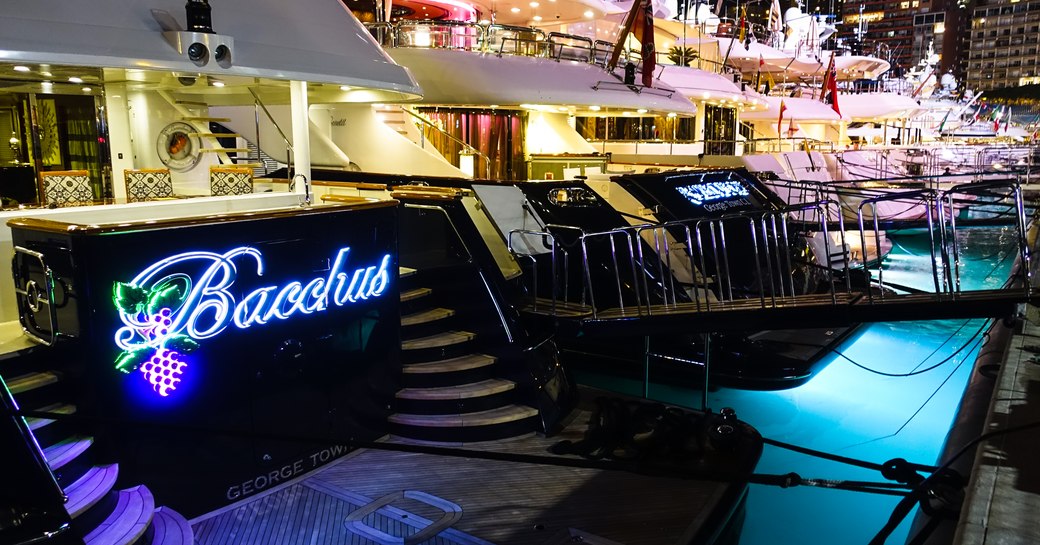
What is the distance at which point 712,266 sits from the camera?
921 cm

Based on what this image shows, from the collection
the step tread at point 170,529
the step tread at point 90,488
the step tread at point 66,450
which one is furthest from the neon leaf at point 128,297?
the step tread at point 170,529

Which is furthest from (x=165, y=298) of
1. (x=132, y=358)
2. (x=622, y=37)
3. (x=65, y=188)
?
(x=622, y=37)

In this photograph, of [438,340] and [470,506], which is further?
[438,340]

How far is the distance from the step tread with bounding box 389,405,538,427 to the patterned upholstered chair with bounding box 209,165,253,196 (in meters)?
2.59

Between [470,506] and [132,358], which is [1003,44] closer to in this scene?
[470,506]

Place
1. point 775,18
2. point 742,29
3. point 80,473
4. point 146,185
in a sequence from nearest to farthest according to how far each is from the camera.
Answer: point 80,473 < point 146,185 < point 742,29 < point 775,18

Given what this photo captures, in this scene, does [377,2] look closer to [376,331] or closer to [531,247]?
[531,247]

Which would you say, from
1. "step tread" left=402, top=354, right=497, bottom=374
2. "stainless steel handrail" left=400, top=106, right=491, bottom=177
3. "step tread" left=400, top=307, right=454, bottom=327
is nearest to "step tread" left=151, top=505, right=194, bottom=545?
"step tread" left=402, top=354, right=497, bottom=374

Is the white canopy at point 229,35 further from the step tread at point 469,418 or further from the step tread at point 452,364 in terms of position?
the step tread at point 469,418

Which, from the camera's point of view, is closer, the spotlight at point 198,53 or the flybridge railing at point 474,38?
the spotlight at point 198,53

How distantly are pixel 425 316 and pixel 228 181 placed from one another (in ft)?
7.22

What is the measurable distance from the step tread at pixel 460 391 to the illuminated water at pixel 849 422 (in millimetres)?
2257

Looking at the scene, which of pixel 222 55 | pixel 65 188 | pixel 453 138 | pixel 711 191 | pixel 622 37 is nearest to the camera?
pixel 222 55

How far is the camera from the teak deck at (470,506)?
4277 mm
